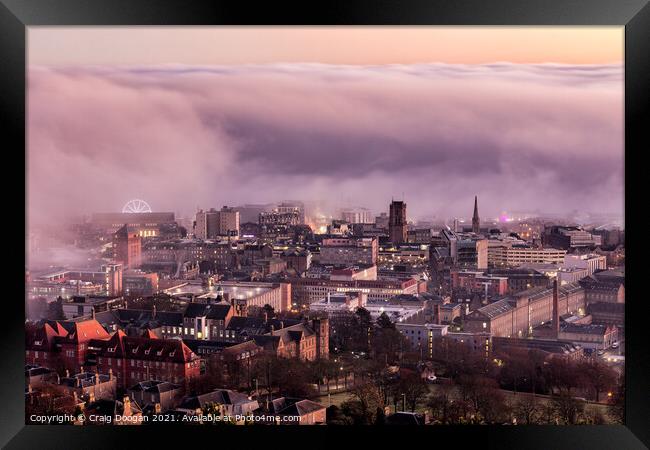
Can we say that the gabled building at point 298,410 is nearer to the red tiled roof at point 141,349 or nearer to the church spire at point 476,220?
the red tiled roof at point 141,349

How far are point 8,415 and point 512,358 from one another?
10.3 feet

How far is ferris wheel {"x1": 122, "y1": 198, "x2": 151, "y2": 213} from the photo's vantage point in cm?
498

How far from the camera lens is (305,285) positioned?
5.44 m

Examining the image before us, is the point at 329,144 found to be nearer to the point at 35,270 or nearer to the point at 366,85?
the point at 366,85

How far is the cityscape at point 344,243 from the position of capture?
15.0 feet

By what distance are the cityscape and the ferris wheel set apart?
0.04ft

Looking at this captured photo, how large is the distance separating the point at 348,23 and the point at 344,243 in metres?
2.67

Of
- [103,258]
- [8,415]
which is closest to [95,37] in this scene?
[103,258]

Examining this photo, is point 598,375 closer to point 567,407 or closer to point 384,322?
point 567,407

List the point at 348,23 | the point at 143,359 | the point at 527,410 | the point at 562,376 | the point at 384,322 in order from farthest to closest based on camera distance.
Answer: the point at 384,322 → the point at 562,376 → the point at 143,359 → the point at 527,410 → the point at 348,23

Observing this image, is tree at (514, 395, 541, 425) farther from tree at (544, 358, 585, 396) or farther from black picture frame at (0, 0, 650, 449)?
black picture frame at (0, 0, 650, 449)

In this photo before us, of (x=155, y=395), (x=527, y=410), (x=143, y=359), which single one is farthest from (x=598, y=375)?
(x=143, y=359)

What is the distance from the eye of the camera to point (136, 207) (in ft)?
16.5

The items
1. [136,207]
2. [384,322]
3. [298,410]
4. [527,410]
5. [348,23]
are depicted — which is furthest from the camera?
[384,322]
